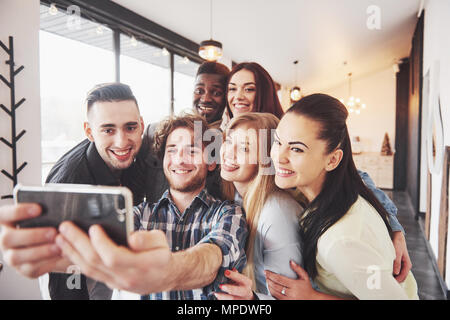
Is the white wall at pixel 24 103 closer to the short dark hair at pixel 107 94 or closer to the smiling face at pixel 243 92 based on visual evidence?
the short dark hair at pixel 107 94

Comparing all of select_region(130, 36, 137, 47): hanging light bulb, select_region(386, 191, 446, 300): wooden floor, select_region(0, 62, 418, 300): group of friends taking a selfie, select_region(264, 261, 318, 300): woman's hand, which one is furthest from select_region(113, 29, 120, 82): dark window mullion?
select_region(386, 191, 446, 300): wooden floor

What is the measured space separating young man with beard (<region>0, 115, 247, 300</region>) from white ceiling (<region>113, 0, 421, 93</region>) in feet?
3.99

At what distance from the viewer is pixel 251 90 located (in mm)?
1250

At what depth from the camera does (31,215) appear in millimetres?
541

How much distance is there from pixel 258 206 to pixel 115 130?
1.95 feet

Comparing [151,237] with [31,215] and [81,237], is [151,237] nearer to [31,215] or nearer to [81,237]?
[81,237]

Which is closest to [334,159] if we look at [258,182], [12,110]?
[258,182]

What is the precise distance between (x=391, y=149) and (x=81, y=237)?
8.46 m

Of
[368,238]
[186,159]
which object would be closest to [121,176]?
[186,159]

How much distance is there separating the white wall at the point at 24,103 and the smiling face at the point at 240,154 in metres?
1.73

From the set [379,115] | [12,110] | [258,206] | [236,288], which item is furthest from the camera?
[379,115]

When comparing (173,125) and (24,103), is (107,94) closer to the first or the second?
(173,125)

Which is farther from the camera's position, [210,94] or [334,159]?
[210,94]

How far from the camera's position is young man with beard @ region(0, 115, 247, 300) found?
1.65ft
